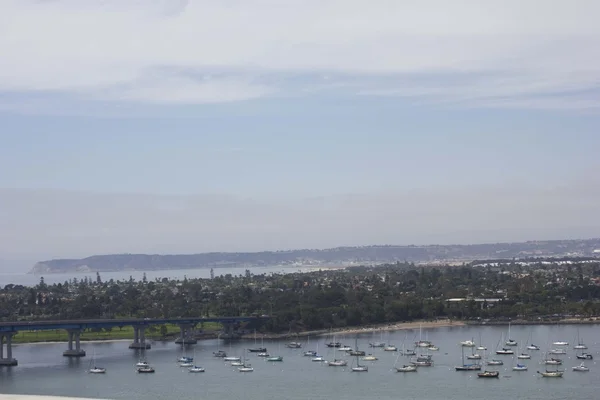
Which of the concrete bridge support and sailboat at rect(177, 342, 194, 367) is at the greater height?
the concrete bridge support

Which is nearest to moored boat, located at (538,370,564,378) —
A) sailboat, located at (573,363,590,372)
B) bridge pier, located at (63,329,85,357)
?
sailboat, located at (573,363,590,372)

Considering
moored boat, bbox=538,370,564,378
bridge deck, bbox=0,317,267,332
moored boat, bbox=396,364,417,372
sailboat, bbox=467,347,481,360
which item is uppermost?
bridge deck, bbox=0,317,267,332

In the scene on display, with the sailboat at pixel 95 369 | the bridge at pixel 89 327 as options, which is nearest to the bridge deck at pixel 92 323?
the bridge at pixel 89 327

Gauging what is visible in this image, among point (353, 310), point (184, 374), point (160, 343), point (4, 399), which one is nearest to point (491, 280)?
point (353, 310)

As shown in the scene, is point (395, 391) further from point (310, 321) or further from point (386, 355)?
point (310, 321)

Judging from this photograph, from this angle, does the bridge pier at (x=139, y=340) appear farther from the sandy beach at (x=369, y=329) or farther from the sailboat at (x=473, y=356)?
the sailboat at (x=473, y=356)

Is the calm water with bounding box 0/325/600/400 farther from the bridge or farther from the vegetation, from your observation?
the vegetation

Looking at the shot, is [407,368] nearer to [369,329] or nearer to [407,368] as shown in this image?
[407,368]
